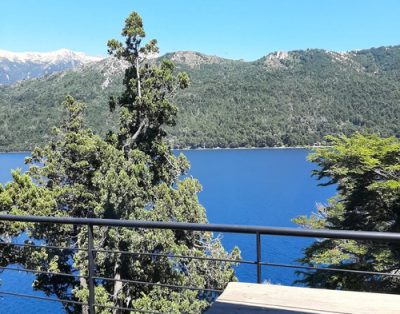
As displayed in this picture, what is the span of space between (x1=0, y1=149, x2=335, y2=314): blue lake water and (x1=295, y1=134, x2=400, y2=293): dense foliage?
229 centimetres

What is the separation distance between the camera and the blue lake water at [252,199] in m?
20.1

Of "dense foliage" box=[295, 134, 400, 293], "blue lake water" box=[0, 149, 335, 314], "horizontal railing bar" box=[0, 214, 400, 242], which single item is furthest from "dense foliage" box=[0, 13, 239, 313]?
"horizontal railing bar" box=[0, 214, 400, 242]

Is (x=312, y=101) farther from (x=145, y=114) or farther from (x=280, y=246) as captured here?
(x=145, y=114)

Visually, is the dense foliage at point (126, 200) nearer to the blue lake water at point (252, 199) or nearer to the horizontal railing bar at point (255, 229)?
the blue lake water at point (252, 199)

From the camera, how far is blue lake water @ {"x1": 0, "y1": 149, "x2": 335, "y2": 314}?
2008 cm

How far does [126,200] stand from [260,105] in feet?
372

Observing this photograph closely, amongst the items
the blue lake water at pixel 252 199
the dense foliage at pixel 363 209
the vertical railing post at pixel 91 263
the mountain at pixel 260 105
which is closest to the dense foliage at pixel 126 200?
the blue lake water at pixel 252 199

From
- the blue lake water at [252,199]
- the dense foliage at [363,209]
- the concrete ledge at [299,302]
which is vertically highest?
the concrete ledge at [299,302]

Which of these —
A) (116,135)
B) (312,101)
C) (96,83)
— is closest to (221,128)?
(312,101)

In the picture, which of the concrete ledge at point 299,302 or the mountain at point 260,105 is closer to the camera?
the concrete ledge at point 299,302

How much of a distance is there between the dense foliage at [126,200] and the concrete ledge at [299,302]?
31.8ft

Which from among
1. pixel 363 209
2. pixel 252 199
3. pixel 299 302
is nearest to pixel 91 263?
pixel 299 302

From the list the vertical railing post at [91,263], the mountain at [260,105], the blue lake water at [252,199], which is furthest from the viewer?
the mountain at [260,105]

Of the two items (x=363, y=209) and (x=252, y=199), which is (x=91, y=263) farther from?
(x=252, y=199)
